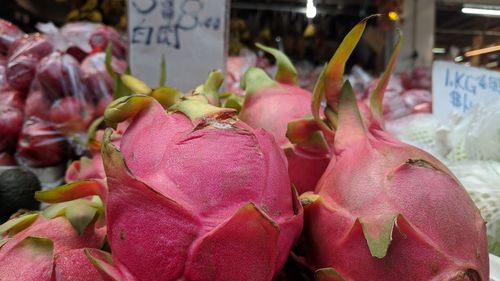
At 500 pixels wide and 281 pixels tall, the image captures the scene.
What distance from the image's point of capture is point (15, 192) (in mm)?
1018

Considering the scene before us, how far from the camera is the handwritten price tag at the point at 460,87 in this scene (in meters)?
1.30

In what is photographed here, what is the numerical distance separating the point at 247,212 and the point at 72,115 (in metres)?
1.26

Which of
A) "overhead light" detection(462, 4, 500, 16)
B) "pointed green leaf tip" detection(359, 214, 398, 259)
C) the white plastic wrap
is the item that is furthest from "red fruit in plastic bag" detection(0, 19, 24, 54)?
"overhead light" detection(462, 4, 500, 16)

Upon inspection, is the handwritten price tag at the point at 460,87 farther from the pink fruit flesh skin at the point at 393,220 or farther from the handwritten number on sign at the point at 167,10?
the pink fruit flesh skin at the point at 393,220

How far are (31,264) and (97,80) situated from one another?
1.11 metres

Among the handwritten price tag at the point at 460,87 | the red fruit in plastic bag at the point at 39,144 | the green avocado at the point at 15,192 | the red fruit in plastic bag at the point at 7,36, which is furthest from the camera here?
the red fruit in plastic bag at the point at 7,36

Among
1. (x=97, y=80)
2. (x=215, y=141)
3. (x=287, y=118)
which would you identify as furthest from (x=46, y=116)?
(x=215, y=141)

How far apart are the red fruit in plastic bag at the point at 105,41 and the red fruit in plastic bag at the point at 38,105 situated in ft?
0.77

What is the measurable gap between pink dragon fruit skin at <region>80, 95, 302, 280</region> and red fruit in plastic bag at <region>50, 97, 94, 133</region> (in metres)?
1.15

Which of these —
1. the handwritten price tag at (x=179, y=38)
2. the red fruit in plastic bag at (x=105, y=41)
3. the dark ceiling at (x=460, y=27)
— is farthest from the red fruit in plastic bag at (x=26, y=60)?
the dark ceiling at (x=460, y=27)

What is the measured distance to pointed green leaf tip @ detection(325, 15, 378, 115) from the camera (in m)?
0.53

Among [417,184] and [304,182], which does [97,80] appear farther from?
[417,184]

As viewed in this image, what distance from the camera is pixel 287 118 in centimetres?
A: 63

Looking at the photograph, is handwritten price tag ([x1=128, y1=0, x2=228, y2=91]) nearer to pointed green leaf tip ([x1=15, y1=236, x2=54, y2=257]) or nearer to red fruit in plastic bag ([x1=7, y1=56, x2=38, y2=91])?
red fruit in plastic bag ([x1=7, y1=56, x2=38, y2=91])
